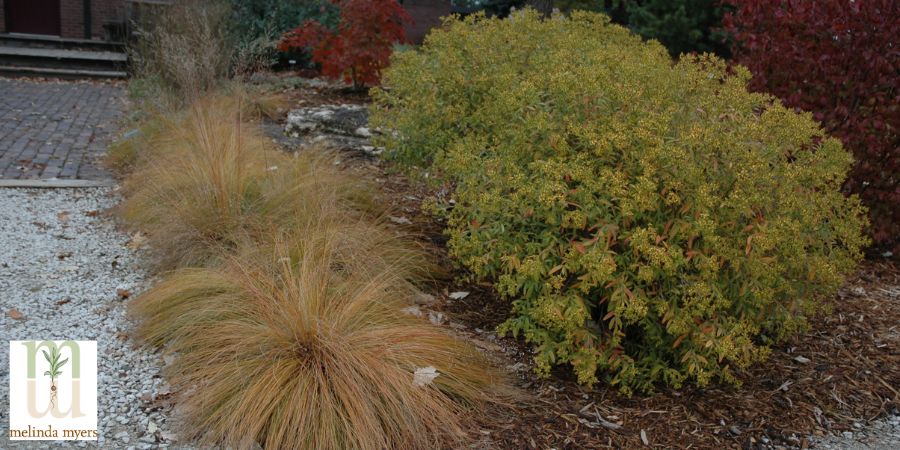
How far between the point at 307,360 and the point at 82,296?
1824 millimetres

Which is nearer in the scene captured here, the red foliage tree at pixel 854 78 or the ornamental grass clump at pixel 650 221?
the ornamental grass clump at pixel 650 221

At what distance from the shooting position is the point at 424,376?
3285mm

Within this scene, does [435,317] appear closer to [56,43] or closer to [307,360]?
[307,360]

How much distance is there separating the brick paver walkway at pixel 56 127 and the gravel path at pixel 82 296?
85 centimetres

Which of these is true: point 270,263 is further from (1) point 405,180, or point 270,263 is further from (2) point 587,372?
(1) point 405,180

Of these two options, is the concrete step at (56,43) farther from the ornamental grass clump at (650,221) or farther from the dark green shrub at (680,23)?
the ornamental grass clump at (650,221)

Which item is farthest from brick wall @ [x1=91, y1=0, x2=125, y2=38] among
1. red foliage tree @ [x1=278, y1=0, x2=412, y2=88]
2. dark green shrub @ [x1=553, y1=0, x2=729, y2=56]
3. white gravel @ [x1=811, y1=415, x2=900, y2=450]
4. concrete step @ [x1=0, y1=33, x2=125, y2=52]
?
white gravel @ [x1=811, y1=415, x2=900, y2=450]

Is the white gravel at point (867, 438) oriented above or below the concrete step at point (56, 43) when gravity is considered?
above

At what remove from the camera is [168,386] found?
11.1 ft

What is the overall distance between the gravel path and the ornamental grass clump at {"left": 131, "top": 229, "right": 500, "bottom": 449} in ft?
0.48

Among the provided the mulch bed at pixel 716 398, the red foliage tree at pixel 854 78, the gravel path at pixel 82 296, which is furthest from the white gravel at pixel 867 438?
the gravel path at pixel 82 296

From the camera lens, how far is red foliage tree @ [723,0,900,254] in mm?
5254

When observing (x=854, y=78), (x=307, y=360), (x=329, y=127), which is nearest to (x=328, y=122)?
(x=329, y=127)

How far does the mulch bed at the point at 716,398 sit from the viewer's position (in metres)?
3.33
